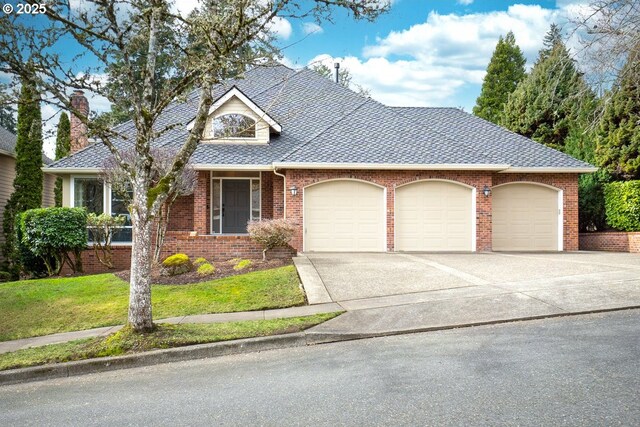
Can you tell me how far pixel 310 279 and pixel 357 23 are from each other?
5.13 metres

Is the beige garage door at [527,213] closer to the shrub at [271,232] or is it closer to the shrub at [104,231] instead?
the shrub at [271,232]

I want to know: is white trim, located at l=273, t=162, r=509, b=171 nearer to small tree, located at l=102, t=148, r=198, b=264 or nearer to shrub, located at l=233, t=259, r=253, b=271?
small tree, located at l=102, t=148, r=198, b=264

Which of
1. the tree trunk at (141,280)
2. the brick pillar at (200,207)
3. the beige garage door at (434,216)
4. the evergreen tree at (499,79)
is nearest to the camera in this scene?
the tree trunk at (141,280)

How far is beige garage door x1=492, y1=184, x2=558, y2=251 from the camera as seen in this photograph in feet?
54.6

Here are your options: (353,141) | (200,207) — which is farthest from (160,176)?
(353,141)

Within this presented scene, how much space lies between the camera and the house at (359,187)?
1537 centimetres

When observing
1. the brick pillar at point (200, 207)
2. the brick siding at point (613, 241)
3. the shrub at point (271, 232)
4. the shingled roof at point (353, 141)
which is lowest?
the brick siding at point (613, 241)

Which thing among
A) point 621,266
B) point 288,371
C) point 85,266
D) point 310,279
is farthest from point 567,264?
point 85,266

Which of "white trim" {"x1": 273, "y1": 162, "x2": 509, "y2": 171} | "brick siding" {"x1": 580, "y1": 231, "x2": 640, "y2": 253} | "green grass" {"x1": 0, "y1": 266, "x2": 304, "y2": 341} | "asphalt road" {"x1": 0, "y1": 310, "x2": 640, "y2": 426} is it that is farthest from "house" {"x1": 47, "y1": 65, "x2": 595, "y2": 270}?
"asphalt road" {"x1": 0, "y1": 310, "x2": 640, "y2": 426}

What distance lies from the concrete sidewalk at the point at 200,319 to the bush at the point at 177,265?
3850 mm

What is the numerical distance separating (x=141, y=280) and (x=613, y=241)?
16.0 metres

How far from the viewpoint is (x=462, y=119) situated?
65.7 ft

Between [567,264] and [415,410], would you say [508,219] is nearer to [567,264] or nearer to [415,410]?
[567,264]

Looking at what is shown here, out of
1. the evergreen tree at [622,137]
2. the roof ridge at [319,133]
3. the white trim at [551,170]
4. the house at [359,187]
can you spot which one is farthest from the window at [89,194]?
the evergreen tree at [622,137]
